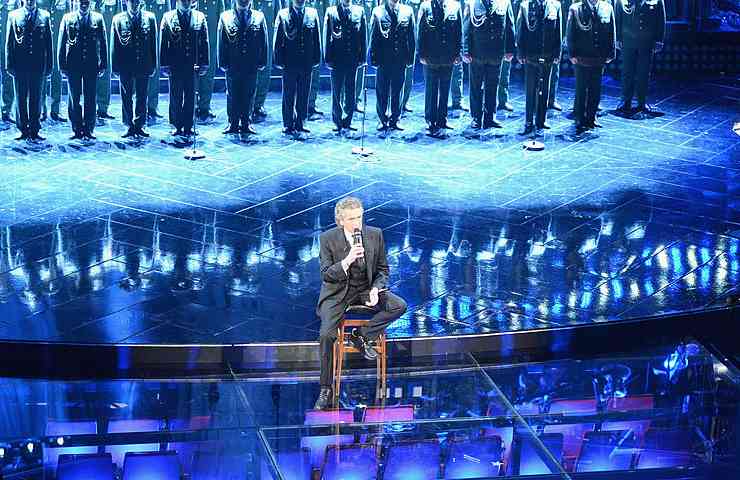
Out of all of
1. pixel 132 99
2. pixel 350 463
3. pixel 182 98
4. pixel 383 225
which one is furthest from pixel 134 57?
pixel 350 463

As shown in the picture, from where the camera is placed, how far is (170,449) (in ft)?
21.0

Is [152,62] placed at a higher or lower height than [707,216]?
higher

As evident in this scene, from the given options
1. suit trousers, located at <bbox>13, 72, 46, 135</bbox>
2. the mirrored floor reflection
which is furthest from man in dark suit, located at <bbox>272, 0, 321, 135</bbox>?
the mirrored floor reflection

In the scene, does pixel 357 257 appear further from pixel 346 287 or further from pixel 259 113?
pixel 259 113

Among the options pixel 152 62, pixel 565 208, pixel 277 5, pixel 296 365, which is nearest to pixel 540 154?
pixel 565 208

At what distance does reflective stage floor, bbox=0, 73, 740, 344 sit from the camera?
27.9 ft

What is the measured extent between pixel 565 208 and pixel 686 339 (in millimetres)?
2465

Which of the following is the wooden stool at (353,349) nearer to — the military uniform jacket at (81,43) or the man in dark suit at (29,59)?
the military uniform jacket at (81,43)

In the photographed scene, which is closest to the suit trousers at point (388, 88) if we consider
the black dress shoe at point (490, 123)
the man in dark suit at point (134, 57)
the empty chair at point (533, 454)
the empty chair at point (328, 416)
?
the black dress shoe at point (490, 123)

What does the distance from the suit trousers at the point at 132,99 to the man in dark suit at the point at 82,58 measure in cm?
25

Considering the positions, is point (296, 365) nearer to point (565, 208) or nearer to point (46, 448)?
point (46, 448)

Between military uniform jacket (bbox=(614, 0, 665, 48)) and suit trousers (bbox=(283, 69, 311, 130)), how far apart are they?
295cm

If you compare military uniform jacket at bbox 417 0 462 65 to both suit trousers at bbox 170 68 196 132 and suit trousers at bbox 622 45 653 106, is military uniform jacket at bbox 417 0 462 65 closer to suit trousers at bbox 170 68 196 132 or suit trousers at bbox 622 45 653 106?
suit trousers at bbox 622 45 653 106

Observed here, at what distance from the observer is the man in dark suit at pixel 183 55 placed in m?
12.1
